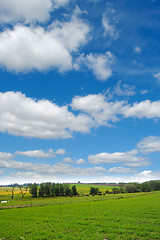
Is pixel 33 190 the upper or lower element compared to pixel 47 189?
lower

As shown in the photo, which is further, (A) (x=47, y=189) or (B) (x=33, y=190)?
(A) (x=47, y=189)

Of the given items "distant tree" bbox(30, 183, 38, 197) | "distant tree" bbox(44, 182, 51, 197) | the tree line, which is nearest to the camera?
the tree line

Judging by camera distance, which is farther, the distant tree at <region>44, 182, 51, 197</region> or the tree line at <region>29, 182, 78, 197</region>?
the distant tree at <region>44, 182, 51, 197</region>

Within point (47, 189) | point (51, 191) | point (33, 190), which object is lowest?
point (51, 191)

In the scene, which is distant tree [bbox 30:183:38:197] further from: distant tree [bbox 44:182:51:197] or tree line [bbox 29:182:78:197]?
distant tree [bbox 44:182:51:197]

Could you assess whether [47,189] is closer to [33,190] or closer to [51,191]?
[51,191]

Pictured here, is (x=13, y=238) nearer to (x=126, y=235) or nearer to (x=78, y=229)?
(x=78, y=229)

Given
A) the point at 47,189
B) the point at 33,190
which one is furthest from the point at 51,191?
the point at 33,190

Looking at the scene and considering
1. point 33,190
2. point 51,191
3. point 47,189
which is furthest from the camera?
point 47,189

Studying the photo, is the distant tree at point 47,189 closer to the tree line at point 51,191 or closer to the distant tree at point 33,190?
the tree line at point 51,191

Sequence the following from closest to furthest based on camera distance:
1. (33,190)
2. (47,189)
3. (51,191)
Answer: (33,190), (51,191), (47,189)

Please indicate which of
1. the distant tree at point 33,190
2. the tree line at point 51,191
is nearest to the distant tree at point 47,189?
the tree line at point 51,191

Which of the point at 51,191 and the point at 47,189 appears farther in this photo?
the point at 47,189

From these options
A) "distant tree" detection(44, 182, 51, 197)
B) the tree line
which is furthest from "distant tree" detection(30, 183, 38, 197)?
"distant tree" detection(44, 182, 51, 197)
